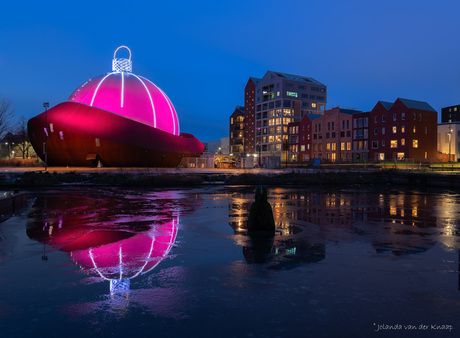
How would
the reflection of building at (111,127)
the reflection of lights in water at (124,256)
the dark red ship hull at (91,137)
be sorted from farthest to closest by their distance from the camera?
the reflection of building at (111,127) < the dark red ship hull at (91,137) < the reflection of lights in water at (124,256)

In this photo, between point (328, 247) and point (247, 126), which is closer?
point (328, 247)

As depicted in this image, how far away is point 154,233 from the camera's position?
32.7 ft

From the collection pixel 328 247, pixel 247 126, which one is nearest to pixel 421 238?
pixel 328 247

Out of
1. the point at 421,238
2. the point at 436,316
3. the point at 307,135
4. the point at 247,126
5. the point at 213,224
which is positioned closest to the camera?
the point at 436,316

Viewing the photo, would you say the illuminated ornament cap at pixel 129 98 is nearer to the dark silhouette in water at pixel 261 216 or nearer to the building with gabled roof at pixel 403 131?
the dark silhouette in water at pixel 261 216

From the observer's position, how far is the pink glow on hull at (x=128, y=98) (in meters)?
50.6

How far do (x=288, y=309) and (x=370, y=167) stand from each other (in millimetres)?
54812

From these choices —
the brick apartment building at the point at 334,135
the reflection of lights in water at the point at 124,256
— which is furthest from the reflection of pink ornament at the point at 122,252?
the brick apartment building at the point at 334,135

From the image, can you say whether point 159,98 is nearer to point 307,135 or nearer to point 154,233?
point 154,233

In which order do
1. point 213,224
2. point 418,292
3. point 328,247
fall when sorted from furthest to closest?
1. point 213,224
2. point 328,247
3. point 418,292

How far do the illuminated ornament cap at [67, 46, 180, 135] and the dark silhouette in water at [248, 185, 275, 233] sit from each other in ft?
142

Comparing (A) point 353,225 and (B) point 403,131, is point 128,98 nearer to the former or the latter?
(A) point 353,225

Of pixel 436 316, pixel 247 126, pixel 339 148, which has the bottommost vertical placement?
pixel 436 316

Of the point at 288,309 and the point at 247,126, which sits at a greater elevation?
the point at 247,126
